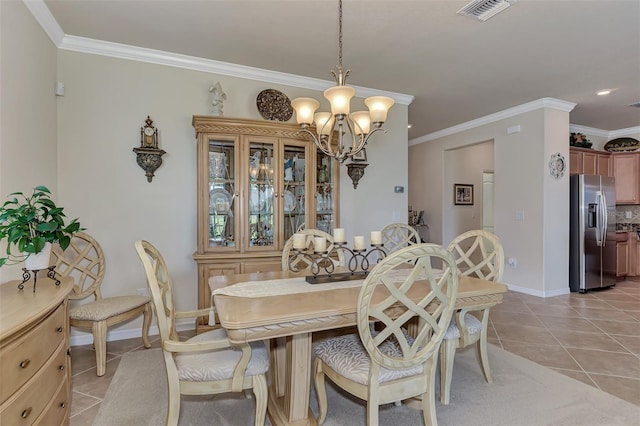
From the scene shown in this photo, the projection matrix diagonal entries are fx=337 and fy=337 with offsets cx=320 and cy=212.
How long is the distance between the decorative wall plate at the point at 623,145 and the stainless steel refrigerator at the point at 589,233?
1.40m

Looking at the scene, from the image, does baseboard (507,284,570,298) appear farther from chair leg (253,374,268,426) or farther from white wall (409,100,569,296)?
chair leg (253,374,268,426)

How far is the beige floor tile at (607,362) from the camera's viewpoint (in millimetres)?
2494

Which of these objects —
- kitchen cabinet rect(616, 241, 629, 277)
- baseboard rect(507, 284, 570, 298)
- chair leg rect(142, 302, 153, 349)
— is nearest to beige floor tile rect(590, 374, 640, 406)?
baseboard rect(507, 284, 570, 298)

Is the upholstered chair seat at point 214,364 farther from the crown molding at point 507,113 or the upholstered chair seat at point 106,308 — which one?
the crown molding at point 507,113

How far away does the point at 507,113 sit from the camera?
→ 4.96 m

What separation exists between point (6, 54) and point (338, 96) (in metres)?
2.00

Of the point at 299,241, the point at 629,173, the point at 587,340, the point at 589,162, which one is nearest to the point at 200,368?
the point at 299,241

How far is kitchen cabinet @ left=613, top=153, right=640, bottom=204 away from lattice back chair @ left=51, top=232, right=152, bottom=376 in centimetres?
746

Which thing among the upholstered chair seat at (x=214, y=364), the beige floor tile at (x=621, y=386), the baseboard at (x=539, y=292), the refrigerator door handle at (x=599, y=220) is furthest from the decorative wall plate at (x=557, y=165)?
the upholstered chair seat at (x=214, y=364)

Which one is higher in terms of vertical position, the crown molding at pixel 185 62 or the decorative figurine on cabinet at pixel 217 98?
the crown molding at pixel 185 62

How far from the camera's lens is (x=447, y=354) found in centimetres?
209

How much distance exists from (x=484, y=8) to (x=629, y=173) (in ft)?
18.1

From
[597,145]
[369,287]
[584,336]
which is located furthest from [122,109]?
[597,145]

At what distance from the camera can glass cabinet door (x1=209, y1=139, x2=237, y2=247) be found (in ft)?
10.2
